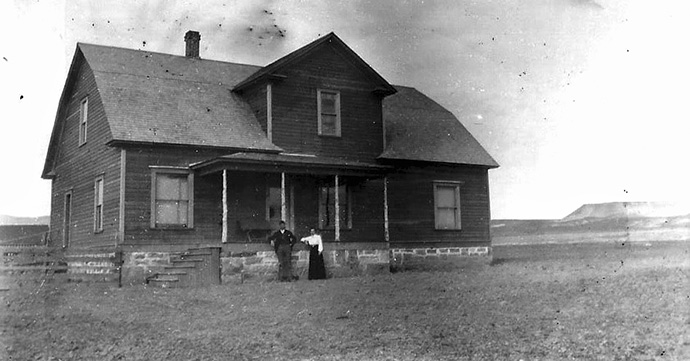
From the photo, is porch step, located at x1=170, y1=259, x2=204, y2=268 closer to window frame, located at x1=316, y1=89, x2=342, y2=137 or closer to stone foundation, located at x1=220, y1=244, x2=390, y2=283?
stone foundation, located at x1=220, y1=244, x2=390, y2=283

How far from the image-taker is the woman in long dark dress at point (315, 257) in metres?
17.4

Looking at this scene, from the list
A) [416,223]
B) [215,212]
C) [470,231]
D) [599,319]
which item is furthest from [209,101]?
[599,319]

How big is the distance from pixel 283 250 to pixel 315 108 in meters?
4.81

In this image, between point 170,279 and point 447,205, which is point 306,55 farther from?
point 170,279

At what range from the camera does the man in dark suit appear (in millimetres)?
16859

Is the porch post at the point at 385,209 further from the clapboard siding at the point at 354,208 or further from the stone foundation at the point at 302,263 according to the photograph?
the stone foundation at the point at 302,263

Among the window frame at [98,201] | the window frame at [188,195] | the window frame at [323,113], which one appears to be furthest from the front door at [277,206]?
the window frame at [98,201]

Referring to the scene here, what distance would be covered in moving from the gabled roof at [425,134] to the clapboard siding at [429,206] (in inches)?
16.1

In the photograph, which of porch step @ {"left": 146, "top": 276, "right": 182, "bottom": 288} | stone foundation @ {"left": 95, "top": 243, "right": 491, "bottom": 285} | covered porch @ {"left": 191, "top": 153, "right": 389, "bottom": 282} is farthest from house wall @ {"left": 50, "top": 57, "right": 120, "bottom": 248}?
covered porch @ {"left": 191, "top": 153, "right": 389, "bottom": 282}

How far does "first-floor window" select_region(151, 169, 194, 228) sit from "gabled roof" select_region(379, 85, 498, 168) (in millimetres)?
5708

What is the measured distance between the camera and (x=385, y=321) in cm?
988

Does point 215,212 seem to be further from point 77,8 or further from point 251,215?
point 77,8

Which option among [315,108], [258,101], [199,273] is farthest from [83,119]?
[199,273]

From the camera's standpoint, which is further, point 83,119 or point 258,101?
point 83,119
